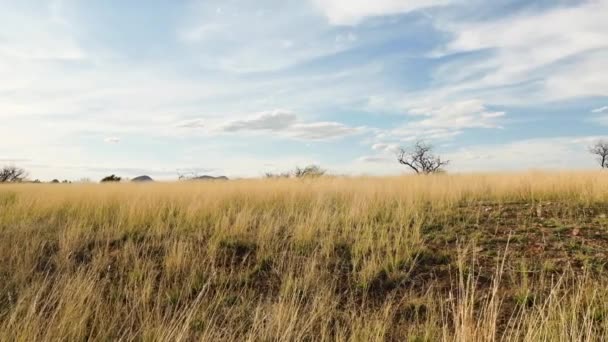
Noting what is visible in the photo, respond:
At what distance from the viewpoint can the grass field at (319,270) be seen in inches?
161

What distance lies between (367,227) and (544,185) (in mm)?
5134

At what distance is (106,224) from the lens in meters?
7.88

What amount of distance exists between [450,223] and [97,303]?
5.16 metres

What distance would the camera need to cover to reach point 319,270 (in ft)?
18.6

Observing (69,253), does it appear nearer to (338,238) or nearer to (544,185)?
(338,238)

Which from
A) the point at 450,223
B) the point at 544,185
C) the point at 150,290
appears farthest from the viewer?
the point at 544,185

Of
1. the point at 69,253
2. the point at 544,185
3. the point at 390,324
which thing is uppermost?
the point at 544,185

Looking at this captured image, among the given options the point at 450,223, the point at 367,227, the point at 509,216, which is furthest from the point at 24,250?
the point at 509,216

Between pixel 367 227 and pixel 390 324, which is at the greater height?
pixel 367 227

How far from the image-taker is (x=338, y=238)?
22.0ft

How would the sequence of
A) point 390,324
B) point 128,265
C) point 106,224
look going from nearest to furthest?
point 390,324
point 128,265
point 106,224

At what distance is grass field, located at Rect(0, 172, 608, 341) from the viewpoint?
4.09 metres

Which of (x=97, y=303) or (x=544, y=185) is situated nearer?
(x=97, y=303)

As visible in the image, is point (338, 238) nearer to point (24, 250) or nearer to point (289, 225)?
point (289, 225)
